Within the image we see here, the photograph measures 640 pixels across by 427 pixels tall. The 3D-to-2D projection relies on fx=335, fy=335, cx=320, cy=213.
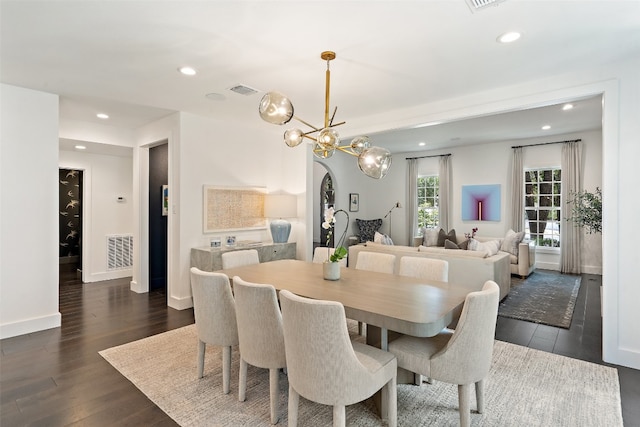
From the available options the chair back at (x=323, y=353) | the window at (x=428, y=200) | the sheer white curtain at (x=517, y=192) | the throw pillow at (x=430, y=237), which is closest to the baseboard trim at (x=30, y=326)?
the chair back at (x=323, y=353)

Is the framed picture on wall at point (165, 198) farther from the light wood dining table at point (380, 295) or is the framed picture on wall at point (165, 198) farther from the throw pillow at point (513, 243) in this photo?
the throw pillow at point (513, 243)

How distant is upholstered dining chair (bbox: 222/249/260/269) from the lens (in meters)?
3.52

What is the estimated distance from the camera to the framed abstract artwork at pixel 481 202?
303 inches

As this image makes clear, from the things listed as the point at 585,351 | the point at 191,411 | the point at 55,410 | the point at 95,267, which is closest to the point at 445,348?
the point at 191,411

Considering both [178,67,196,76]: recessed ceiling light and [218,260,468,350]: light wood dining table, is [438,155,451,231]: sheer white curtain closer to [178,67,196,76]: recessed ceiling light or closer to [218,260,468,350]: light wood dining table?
[218,260,468,350]: light wood dining table

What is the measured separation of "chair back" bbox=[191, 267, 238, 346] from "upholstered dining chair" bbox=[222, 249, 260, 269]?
39.2 inches

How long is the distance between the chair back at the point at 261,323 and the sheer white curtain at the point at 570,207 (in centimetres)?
696

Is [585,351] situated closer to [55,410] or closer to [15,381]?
[55,410]

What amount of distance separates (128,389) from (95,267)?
453 centimetres

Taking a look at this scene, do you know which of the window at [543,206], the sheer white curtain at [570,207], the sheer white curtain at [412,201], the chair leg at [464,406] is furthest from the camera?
the sheer white curtain at [412,201]

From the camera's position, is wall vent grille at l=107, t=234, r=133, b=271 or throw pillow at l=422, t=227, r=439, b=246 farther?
throw pillow at l=422, t=227, r=439, b=246

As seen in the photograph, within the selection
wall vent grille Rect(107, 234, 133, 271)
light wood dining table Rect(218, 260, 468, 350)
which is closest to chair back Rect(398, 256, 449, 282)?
light wood dining table Rect(218, 260, 468, 350)

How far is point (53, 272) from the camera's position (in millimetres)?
3900

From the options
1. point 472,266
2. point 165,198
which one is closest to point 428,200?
point 472,266
